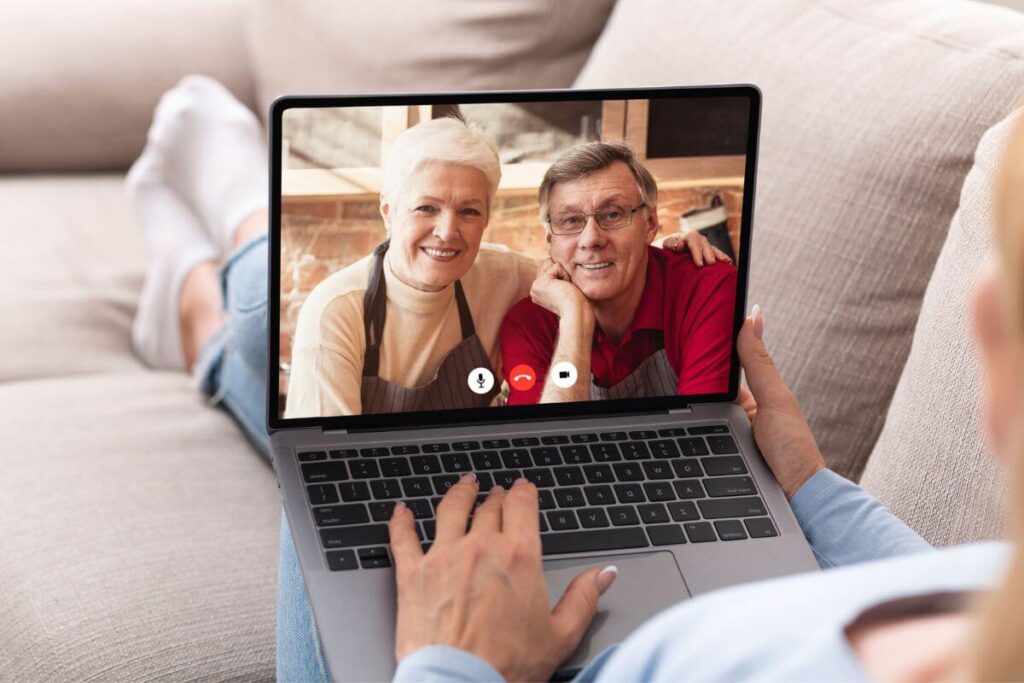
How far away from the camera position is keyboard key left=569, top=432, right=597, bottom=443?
2.84 ft

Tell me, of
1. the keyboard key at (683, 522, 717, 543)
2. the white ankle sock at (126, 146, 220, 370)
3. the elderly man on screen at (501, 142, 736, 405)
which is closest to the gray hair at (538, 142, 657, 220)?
the elderly man on screen at (501, 142, 736, 405)

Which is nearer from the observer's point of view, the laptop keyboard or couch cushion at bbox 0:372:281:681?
the laptop keyboard

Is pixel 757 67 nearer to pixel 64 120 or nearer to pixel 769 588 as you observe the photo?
pixel 769 588

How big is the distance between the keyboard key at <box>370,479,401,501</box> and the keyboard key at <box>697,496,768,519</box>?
0.69 ft

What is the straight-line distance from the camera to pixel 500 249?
839 mm

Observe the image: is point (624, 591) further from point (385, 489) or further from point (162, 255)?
point (162, 255)

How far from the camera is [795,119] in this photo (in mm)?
1099

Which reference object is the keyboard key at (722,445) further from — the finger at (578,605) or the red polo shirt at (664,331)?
the finger at (578,605)

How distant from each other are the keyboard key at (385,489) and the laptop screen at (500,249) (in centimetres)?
6

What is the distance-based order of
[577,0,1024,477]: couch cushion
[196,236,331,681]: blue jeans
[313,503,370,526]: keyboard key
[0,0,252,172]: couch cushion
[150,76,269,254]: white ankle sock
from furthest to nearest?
[0,0,252,172]: couch cushion < [150,76,269,254]: white ankle sock < [196,236,331,681]: blue jeans < [577,0,1024,477]: couch cushion < [313,503,370,526]: keyboard key

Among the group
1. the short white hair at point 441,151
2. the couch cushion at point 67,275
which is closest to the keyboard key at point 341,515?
the short white hair at point 441,151

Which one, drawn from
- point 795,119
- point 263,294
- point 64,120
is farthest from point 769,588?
point 64,120

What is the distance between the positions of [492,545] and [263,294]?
0.62 meters

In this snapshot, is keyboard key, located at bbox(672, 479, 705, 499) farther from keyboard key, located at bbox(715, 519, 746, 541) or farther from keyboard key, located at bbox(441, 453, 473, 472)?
keyboard key, located at bbox(441, 453, 473, 472)
